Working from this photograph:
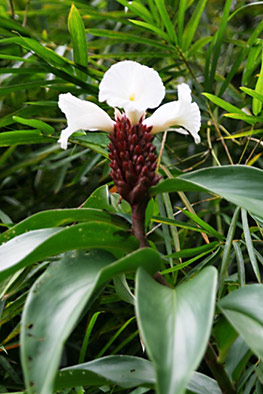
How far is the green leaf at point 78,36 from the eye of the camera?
567 millimetres

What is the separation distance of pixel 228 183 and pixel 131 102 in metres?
0.10

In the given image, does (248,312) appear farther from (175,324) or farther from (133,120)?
(133,120)

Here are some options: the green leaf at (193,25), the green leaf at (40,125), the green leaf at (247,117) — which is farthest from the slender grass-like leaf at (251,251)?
the green leaf at (193,25)

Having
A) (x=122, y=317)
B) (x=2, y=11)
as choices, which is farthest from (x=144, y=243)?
(x=2, y=11)

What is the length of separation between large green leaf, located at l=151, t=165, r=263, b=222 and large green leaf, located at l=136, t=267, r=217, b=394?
65 millimetres

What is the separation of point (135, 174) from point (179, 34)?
16.0 inches

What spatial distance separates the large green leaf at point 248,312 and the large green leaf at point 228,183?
6 centimetres

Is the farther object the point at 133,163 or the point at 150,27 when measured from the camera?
the point at 150,27

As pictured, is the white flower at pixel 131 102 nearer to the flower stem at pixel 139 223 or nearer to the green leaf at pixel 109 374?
the flower stem at pixel 139 223

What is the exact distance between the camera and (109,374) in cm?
35

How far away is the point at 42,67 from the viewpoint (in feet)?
2.07

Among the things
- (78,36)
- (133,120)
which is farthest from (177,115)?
(78,36)

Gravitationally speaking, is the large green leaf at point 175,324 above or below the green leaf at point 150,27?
below

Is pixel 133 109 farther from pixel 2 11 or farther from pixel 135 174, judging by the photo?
pixel 2 11
